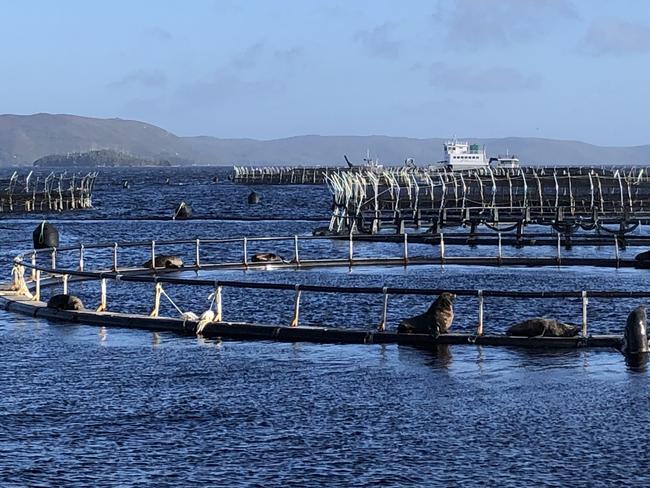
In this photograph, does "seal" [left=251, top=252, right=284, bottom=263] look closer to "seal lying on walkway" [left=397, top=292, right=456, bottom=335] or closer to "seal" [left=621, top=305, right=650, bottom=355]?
"seal lying on walkway" [left=397, top=292, right=456, bottom=335]

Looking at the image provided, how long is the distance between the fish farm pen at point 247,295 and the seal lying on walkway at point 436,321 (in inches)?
9.5

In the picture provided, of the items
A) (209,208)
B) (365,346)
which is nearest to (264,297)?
(365,346)

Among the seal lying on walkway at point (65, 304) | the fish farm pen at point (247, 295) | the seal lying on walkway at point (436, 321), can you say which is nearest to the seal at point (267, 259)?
the fish farm pen at point (247, 295)

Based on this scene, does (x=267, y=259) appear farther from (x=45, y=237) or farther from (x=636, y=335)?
(x=636, y=335)

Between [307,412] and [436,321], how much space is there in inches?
336

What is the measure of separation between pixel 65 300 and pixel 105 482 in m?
19.0

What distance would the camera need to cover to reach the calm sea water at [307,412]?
18.9 m

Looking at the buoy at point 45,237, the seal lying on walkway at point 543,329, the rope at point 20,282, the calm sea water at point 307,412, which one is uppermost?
the buoy at point 45,237

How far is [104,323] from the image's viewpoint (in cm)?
3528

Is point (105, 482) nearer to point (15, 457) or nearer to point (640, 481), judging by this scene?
point (15, 457)

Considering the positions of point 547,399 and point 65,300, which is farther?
point 65,300

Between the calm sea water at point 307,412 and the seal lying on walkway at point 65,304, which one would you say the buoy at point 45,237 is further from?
the seal lying on walkway at point 65,304

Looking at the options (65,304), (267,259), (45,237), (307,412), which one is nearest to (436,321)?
(307,412)

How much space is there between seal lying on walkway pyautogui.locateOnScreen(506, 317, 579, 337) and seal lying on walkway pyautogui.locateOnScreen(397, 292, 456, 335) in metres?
1.54
